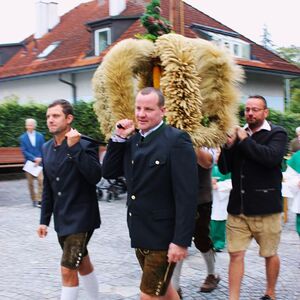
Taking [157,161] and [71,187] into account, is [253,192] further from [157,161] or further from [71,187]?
[71,187]

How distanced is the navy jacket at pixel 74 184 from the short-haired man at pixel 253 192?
120 cm

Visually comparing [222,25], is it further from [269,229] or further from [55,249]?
[269,229]

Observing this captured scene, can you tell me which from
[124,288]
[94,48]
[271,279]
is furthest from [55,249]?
[94,48]

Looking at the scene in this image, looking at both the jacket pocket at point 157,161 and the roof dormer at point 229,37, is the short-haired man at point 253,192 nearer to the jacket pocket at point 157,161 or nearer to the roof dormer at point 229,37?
the jacket pocket at point 157,161

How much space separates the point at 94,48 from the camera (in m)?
24.8

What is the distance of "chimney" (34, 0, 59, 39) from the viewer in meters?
31.2

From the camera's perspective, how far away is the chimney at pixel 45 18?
3119cm

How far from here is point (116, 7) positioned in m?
27.2

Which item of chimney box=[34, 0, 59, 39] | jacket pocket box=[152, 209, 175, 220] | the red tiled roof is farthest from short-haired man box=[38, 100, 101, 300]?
chimney box=[34, 0, 59, 39]

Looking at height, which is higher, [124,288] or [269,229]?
[269,229]

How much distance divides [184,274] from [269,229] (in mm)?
1700

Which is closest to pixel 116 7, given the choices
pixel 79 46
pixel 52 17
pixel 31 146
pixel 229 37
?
pixel 79 46

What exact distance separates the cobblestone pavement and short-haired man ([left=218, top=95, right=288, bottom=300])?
79cm

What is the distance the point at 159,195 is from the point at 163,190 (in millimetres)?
43
